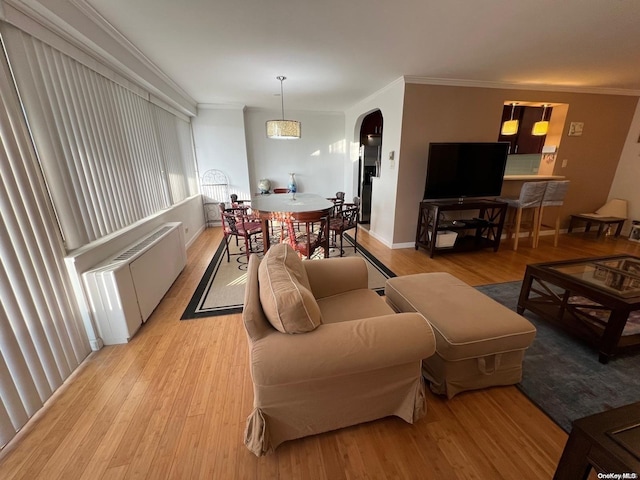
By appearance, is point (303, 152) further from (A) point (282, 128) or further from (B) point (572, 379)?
(B) point (572, 379)

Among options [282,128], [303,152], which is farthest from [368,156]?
[282,128]

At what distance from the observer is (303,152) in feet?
20.5

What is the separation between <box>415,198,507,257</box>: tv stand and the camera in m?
3.72

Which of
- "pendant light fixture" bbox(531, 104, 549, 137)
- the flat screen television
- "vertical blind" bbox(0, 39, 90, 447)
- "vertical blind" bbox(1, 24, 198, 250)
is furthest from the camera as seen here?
"pendant light fixture" bbox(531, 104, 549, 137)

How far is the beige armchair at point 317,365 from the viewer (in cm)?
108

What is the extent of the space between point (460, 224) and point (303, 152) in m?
3.91

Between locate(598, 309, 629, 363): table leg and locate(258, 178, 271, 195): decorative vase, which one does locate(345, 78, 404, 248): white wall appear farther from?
locate(598, 309, 629, 363): table leg

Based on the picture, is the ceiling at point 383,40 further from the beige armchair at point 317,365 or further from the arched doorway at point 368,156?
the beige armchair at point 317,365

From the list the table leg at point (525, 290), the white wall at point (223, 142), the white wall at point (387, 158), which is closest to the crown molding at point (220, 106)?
the white wall at point (223, 142)

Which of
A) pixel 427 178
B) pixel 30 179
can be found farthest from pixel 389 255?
pixel 30 179

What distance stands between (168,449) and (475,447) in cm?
153

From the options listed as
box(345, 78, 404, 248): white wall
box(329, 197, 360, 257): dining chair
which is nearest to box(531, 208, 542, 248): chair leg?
box(345, 78, 404, 248): white wall

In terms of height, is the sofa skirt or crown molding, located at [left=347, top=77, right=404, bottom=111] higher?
crown molding, located at [left=347, top=77, right=404, bottom=111]

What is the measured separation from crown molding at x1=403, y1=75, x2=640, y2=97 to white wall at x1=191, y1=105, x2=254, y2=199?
138 inches
